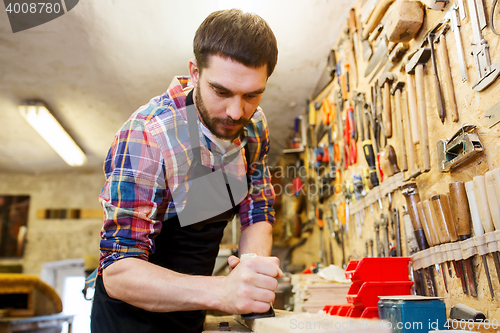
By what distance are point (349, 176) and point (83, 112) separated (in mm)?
3633

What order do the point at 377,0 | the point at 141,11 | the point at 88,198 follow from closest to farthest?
the point at 377,0
the point at 141,11
the point at 88,198

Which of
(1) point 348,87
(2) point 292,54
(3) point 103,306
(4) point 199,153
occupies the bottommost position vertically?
(3) point 103,306

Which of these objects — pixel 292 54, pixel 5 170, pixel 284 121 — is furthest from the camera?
pixel 5 170

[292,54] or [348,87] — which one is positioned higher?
[292,54]

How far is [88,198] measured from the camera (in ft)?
24.5

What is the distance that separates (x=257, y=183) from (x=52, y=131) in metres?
4.49

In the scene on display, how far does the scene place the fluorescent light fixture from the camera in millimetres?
4543

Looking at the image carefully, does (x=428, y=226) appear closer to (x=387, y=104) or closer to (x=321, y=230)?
(x=387, y=104)

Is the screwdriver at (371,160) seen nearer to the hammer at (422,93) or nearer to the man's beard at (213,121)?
the hammer at (422,93)

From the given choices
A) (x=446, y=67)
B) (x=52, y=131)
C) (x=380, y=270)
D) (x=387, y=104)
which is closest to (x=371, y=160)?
(x=387, y=104)

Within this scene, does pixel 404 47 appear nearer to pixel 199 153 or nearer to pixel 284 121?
pixel 199 153

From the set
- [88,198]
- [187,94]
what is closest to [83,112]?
[88,198]

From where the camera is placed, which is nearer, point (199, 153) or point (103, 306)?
point (103, 306)

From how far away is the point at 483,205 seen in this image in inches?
51.4
